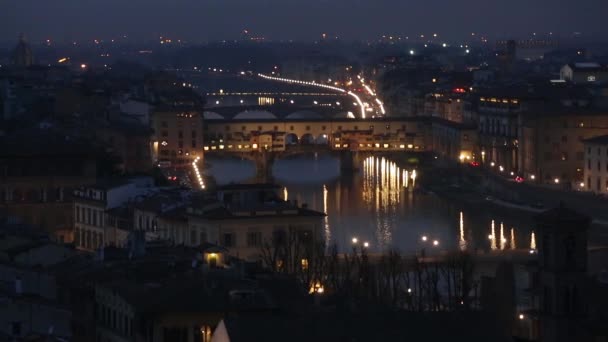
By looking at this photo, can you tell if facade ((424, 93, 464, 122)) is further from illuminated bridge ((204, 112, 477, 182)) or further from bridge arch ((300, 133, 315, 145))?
bridge arch ((300, 133, 315, 145))

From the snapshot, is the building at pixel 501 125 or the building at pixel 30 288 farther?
the building at pixel 501 125

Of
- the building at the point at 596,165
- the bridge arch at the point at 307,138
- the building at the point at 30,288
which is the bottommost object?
the bridge arch at the point at 307,138

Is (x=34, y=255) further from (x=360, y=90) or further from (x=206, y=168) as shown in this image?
(x=360, y=90)

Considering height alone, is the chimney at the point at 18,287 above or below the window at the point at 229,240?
above

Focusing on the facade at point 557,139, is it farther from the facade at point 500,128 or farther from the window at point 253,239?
the window at point 253,239

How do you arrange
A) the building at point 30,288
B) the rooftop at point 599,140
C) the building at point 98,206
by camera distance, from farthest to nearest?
the rooftop at point 599,140 → the building at point 98,206 → the building at point 30,288

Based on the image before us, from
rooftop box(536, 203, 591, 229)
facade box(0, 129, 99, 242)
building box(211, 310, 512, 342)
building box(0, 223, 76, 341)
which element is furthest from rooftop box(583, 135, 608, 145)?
building box(211, 310, 512, 342)

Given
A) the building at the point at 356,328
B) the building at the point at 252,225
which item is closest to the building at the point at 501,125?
the building at the point at 252,225
